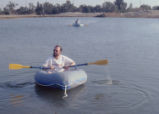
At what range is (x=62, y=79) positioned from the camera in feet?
24.5

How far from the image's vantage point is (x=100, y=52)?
1444 centimetres

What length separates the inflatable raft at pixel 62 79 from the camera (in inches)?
295

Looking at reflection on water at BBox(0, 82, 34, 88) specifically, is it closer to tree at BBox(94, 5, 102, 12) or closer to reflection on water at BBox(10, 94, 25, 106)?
reflection on water at BBox(10, 94, 25, 106)

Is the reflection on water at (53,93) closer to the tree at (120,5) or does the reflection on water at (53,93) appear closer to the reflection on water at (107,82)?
the reflection on water at (107,82)

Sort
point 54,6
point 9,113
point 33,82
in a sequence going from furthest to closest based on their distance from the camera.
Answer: point 54,6 → point 33,82 → point 9,113

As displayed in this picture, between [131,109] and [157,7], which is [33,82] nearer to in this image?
[131,109]

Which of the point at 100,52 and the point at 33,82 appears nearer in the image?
the point at 33,82

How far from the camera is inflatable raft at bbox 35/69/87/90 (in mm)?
7484

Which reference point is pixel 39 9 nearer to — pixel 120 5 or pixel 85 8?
pixel 85 8

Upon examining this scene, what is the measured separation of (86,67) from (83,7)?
94.5 metres

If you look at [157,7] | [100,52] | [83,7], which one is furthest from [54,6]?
[100,52]

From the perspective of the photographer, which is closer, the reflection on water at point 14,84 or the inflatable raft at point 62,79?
the inflatable raft at point 62,79

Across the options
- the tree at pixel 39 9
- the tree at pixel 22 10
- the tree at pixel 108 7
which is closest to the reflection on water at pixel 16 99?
the tree at pixel 108 7

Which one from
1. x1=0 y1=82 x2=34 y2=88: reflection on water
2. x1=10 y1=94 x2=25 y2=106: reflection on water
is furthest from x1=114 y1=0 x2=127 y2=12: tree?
x1=10 y1=94 x2=25 y2=106: reflection on water
